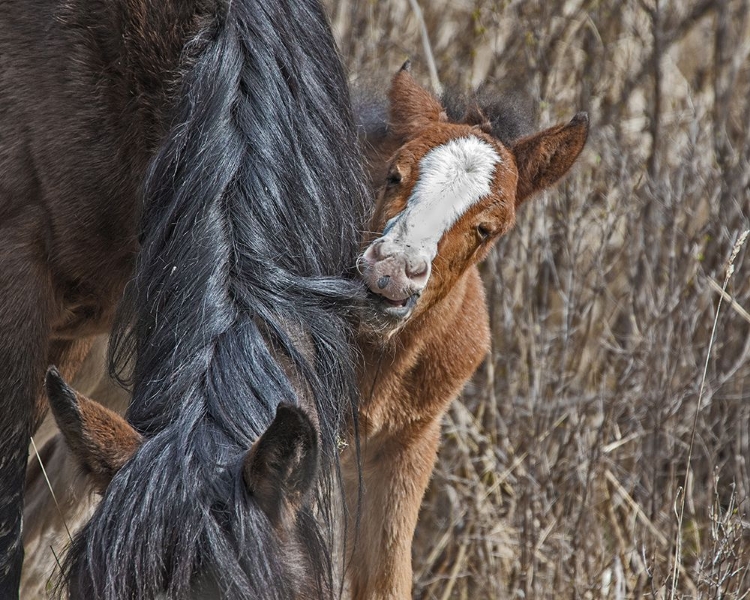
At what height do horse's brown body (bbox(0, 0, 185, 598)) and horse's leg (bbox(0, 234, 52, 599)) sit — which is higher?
horse's brown body (bbox(0, 0, 185, 598))

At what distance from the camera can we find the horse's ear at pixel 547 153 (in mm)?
3043

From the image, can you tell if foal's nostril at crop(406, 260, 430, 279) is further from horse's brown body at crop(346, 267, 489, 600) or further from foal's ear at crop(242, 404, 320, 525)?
foal's ear at crop(242, 404, 320, 525)

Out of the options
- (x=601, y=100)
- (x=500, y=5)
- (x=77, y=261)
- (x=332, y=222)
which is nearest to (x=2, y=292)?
(x=77, y=261)

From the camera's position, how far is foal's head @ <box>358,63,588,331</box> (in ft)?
8.46

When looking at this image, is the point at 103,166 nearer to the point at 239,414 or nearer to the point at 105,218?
the point at 105,218

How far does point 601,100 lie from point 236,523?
401 cm

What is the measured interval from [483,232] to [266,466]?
124 cm

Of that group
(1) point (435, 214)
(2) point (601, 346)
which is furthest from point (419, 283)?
(2) point (601, 346)

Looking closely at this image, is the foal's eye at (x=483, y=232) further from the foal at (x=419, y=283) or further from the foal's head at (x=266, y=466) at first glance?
the foal's head at (x=266, y=466)

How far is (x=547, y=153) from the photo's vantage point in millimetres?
3070

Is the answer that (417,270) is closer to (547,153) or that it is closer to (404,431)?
(547,153)

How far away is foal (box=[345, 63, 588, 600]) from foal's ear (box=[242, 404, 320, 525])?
70 cm

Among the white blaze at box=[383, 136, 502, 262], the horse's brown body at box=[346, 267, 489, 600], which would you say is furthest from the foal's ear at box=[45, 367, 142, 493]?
the horse's brown body at box=[346, 267, 489, 600]

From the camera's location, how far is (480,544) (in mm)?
3830
